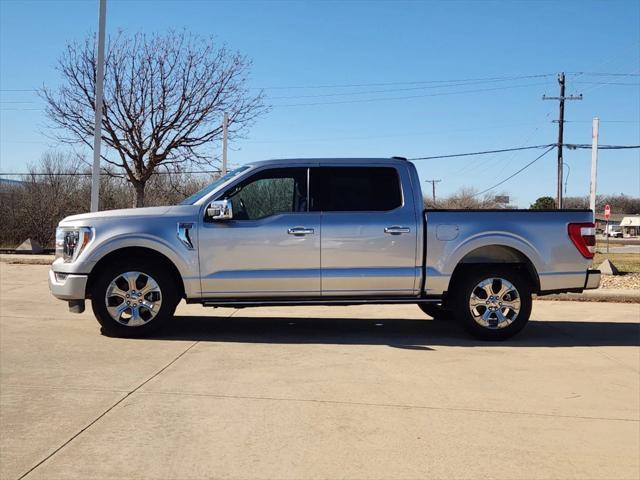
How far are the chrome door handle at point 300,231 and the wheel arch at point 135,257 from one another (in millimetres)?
1391

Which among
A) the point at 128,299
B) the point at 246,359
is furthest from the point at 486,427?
the point at 128,299

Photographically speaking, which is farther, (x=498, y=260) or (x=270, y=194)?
(x=498, y=260)

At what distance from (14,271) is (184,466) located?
12.4 meters

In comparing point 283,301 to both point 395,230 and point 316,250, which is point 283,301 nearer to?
point 316,250

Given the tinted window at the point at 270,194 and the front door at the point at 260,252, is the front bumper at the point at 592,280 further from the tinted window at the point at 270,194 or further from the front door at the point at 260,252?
the tinted window at the point at 270,194

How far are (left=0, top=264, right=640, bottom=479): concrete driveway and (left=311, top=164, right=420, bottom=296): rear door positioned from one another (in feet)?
2.35

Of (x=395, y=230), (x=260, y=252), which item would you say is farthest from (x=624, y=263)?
(x=260, y=252)

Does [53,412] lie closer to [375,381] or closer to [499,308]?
[375,381]

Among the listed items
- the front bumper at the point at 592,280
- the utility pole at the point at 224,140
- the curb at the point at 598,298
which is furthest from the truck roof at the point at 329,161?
the utility pole at the point at 224,140

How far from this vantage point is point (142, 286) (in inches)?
264

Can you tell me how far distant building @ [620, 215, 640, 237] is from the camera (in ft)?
393

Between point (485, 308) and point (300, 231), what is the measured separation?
7.91 feet

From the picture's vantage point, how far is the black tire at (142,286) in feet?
21.8

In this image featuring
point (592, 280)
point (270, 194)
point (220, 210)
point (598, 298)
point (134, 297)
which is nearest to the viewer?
point (220, 210)
